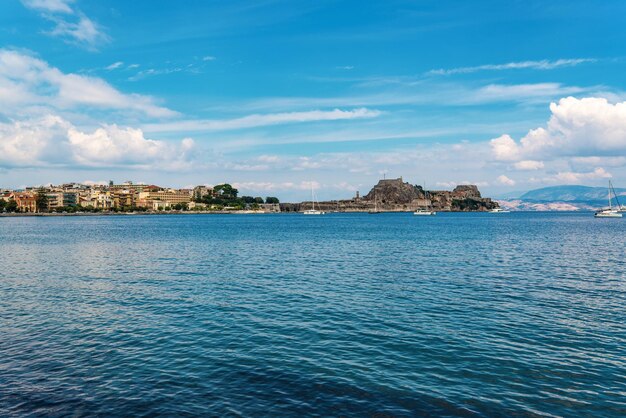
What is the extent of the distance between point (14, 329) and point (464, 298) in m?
29.7

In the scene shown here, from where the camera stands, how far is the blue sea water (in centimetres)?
1661

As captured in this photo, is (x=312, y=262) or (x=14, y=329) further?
(x=312, y=262)

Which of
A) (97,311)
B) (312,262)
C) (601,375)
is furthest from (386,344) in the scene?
(312,262)

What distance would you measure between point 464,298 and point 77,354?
25858mm

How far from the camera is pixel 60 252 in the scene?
7119 cm

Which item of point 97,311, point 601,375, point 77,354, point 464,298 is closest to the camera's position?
point 601,375

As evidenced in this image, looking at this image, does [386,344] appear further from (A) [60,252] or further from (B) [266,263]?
(A) [60,252]

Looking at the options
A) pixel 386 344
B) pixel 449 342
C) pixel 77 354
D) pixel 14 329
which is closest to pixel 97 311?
pixel 14 329

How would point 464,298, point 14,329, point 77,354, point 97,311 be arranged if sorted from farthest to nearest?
point 464,298 < point 97,311 < point 14,329 < point 77,354

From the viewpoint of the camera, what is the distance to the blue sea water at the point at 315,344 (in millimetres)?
16609

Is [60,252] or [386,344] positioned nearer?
[386,344]

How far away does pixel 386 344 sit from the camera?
2314cm

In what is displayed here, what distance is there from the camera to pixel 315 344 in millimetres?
23172

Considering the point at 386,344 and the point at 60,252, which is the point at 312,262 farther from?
the point at 60,252
